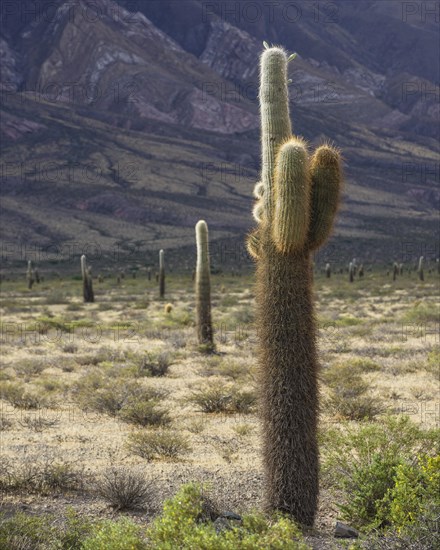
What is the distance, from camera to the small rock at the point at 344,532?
20.4ft

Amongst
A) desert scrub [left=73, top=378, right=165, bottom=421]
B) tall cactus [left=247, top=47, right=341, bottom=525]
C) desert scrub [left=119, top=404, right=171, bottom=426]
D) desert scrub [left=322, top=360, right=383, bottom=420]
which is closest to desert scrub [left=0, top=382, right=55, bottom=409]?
desert scrub [left=73, top=378, right=165, bottom=421]

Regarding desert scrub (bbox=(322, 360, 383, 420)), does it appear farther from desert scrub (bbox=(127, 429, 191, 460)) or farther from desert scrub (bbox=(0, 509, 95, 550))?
desert scrub (bbox=(0, 509, 95, 550))

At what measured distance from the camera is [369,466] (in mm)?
6703

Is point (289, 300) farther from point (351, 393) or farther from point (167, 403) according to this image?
point (167, 403)

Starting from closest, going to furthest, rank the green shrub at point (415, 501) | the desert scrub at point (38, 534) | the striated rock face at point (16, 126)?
the green shrub at point (415, 501) < the desert scrub at point (38, 534) < the striated rock face at point (16, 126)

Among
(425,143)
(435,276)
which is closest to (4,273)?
(435,276)

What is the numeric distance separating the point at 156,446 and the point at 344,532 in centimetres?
320

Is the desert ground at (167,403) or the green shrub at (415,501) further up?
the green shrub at (415,501)

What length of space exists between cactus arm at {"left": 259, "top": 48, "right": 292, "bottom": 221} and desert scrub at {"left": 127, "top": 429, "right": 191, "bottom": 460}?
3.55 meters

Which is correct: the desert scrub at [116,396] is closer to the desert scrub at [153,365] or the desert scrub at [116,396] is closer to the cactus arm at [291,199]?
the desert scrub at [153,365]

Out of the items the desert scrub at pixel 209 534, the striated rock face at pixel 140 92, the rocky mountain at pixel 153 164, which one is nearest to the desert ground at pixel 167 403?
the desert scrub at pixel 209 534

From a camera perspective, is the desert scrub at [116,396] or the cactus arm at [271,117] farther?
the desert scrub at [116,396]

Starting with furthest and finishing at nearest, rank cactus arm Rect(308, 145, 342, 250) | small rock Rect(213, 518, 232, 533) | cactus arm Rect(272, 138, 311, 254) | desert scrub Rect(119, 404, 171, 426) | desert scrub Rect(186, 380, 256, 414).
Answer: desert scrub Rect(186, 380, 256, 414), desert scrub Rect(119, 404, 171, 426), cactus arm Rect(308, 145, 342, 250), cactus arm Rect(272, 138, 311, 254), small rock Rect(213, 518, 232, 533)

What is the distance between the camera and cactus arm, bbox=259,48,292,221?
6562 mm
